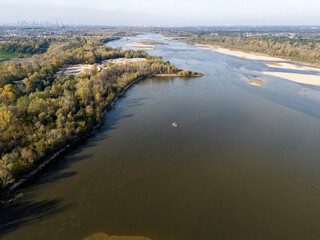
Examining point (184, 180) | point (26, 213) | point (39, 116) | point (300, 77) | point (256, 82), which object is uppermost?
point (300, 77)

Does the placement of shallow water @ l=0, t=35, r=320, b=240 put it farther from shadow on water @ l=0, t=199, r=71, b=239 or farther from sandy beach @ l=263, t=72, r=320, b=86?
sandy beach @ l=263, t=72, r=320, b=86

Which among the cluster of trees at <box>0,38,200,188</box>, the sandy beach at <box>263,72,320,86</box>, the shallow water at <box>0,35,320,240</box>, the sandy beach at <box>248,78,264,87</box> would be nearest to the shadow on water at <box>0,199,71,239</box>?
the shallow water at <box>0,35,320,240</box>

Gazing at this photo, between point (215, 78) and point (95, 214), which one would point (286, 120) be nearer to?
point (215, 78)

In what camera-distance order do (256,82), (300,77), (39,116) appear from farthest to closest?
(300,77)
(256,82)
(39,116)

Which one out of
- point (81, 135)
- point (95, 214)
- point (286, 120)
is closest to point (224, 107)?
point (286, 120)

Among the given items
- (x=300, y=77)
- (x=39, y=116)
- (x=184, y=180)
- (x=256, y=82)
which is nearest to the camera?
(x=184, y=180)

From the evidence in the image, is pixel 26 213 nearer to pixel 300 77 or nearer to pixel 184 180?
pixel 184 180

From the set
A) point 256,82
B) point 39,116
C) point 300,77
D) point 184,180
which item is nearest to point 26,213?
point 39,116
